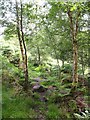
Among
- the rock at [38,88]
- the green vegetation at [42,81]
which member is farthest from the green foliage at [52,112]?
the rock at [38,88]

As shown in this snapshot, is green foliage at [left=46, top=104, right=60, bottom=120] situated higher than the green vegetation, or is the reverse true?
the green vegetation

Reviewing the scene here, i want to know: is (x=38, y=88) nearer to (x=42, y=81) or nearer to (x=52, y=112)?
(x=42, y=81)

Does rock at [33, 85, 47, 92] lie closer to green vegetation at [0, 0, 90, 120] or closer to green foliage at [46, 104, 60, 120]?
green vegetation at [0, 0, 90, 120]

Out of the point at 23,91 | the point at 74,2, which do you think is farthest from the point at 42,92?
the point at 74,2

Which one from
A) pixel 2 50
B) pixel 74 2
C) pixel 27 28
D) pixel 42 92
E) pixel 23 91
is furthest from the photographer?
pixel 2 50

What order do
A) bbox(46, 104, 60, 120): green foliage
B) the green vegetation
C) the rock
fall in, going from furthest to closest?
the rock, the green vegetation, bbox(46, 104, 60, 120): green foliage

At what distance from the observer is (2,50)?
19.9 metres

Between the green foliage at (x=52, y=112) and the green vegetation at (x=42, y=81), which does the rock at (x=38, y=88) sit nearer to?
the green vegetation at (x=42, y=81)

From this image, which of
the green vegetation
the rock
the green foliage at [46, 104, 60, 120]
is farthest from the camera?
the rock

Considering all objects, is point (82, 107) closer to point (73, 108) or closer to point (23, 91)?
point (73, 108)

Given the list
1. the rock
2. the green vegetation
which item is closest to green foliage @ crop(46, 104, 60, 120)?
the green vegetation

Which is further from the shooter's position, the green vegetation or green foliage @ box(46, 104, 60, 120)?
the green vegetation

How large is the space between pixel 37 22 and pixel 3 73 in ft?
13.2

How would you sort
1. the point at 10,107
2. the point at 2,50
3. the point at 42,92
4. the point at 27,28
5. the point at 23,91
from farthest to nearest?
the point at 2,50, the point at 27,28, the point at 42,92, the point at 23,91, the point at 10,107
